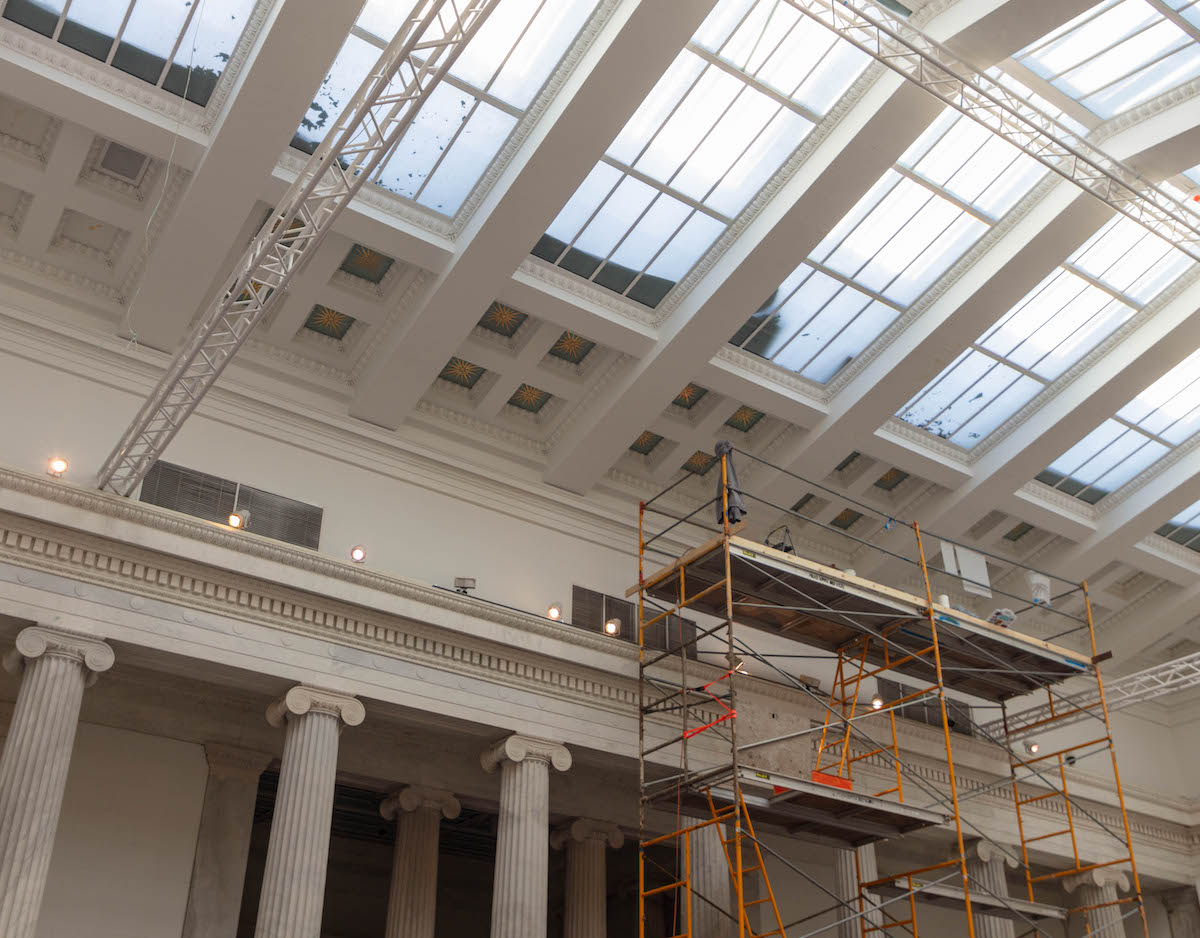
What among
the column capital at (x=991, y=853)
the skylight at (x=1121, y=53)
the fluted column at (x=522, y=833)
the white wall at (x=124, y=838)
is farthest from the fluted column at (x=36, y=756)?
the skylight at (x=1121, y=53)

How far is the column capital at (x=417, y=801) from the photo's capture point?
16891mm

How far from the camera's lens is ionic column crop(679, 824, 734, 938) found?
15.7 m

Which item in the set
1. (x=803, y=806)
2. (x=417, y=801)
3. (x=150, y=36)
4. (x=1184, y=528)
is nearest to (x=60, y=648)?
(x=417, y=801)

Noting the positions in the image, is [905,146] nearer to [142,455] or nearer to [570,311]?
[570,311]

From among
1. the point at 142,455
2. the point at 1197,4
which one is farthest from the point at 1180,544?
the point at 142,455

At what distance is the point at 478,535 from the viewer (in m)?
17.8

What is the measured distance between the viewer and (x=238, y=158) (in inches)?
571

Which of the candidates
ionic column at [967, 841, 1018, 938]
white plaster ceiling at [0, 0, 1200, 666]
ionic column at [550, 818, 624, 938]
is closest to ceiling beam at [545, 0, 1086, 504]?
white plaster ceiling at [0, 0, 1200, 666]

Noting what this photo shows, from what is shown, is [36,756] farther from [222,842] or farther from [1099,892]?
[1099,892]

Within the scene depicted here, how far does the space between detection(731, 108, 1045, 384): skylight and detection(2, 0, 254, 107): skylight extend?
27.0ft

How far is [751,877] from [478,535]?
7460 mm

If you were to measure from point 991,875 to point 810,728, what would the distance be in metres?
6.61

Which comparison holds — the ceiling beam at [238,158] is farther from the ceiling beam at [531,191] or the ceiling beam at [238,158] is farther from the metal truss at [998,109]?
the metal truss at [998,109]

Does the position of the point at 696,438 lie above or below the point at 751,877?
above
